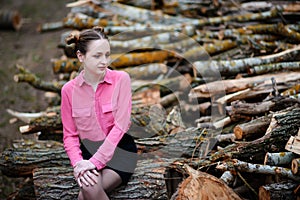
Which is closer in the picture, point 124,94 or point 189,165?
point 124,94

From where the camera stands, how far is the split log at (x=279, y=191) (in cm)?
324

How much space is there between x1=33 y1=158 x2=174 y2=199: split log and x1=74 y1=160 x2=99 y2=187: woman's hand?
279 millimetres

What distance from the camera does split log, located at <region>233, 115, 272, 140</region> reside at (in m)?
3.68

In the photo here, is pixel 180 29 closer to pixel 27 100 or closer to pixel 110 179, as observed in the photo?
pixel 27 100

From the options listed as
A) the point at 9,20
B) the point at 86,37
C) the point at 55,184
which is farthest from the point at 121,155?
the point at 9,20

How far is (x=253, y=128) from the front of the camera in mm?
3699

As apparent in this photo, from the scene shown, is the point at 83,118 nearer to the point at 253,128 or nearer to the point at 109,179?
the point at 109,179

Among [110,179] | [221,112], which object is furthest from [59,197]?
[221,112]

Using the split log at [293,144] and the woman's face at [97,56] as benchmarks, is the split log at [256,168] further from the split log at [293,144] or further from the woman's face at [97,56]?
the woman's face at [97,56]

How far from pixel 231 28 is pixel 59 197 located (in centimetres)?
317

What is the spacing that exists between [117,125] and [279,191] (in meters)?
1.20

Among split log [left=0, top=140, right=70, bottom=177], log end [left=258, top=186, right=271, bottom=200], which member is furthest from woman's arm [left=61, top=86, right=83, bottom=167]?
log end [left=258, top=186, right=271, bottom=200]

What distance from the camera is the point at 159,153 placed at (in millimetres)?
3871

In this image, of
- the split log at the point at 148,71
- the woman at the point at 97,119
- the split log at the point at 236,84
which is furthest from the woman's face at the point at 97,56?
the split log at the point at 148,71
